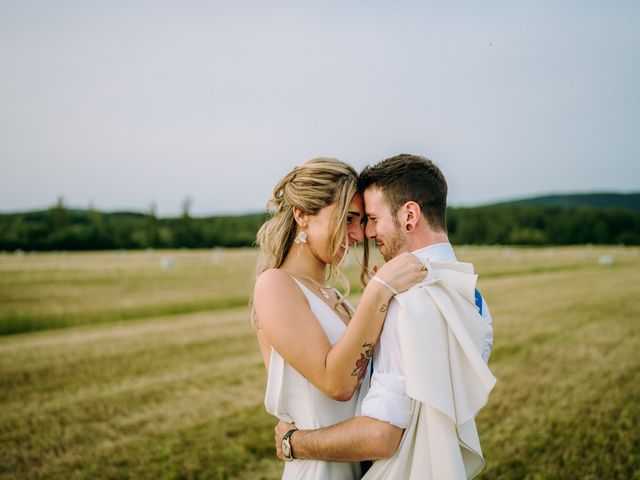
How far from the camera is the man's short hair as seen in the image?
292 cm

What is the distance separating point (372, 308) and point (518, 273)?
33.4m

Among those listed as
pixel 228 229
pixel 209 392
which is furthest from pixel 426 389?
pixel 228 229

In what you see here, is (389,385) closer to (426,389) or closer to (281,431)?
(426,389)

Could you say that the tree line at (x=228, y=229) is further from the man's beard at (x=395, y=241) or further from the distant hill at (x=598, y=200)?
the man's beard at (x=395, y=241)

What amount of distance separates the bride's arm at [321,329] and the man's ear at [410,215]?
295 millimetres

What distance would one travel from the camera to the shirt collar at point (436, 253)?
111 inches

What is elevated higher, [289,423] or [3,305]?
[289,423]

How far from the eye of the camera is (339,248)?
325 cm

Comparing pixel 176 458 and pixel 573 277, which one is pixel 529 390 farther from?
pixel 573 277

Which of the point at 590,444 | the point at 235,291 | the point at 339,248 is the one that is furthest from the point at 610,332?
the point at 235,291

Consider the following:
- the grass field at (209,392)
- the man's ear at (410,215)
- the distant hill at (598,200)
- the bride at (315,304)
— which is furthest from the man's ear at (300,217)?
the distant hill at (598,200)

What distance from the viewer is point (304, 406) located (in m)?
2.98

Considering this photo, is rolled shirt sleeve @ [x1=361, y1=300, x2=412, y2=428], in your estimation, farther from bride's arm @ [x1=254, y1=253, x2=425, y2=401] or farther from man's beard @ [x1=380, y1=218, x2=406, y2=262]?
man's beard @ [x1=380, y1=218, x2=406, y2=262]

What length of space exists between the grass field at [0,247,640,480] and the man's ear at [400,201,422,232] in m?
4.38
